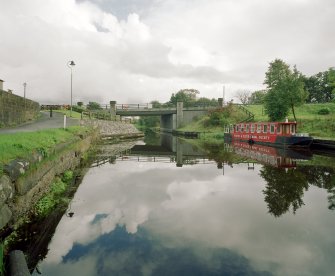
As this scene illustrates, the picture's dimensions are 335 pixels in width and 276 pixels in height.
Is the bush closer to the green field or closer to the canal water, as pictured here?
the green field

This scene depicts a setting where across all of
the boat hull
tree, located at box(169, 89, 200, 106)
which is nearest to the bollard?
the boat hull

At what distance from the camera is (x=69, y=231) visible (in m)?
6.82

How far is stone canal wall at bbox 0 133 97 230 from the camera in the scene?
586 centimetres

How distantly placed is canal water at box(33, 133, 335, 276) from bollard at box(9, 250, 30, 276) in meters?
0.61

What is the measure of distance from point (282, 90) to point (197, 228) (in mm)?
34648

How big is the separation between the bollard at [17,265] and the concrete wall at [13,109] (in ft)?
56.1

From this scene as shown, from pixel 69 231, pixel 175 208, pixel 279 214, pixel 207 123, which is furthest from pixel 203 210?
pixel 207 123

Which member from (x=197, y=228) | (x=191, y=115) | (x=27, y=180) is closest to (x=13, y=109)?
(x=27, y=180)

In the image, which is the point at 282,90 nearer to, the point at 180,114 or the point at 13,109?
the point at 180,114

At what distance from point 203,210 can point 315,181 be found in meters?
6.44

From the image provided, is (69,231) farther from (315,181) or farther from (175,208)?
(315,181)

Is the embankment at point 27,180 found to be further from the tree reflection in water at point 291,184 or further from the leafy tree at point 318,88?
the leafy tree at point 318,88

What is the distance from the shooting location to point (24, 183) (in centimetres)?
700

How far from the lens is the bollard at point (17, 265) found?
419cm
